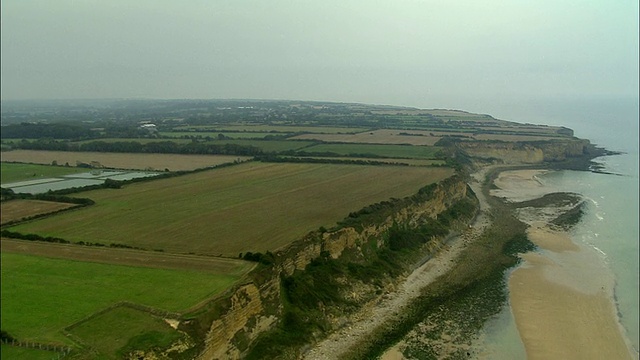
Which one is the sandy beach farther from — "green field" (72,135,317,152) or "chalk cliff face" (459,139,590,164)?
"chalk cliff face" (459,139,590,164)

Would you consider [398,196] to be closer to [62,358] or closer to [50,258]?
[50,258]

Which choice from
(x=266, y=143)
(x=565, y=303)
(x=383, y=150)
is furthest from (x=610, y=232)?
(x=266, y=143)

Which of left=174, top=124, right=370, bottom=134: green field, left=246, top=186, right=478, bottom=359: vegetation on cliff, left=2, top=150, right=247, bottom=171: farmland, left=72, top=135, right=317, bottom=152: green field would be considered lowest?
left=246, top=186, right=478, bottom=359: vegetation on cliff

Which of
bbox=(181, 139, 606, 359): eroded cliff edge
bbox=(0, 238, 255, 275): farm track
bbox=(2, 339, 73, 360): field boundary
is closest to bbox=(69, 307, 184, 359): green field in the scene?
bbox=(2, 339, 73, 360): field boundary

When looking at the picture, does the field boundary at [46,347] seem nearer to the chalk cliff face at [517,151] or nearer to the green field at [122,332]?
the green field at [122,332]

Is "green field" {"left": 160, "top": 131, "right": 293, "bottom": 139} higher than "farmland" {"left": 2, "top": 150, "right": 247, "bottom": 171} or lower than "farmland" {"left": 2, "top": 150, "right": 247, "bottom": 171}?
higher

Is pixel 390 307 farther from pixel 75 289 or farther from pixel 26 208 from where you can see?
pixel 26 208
